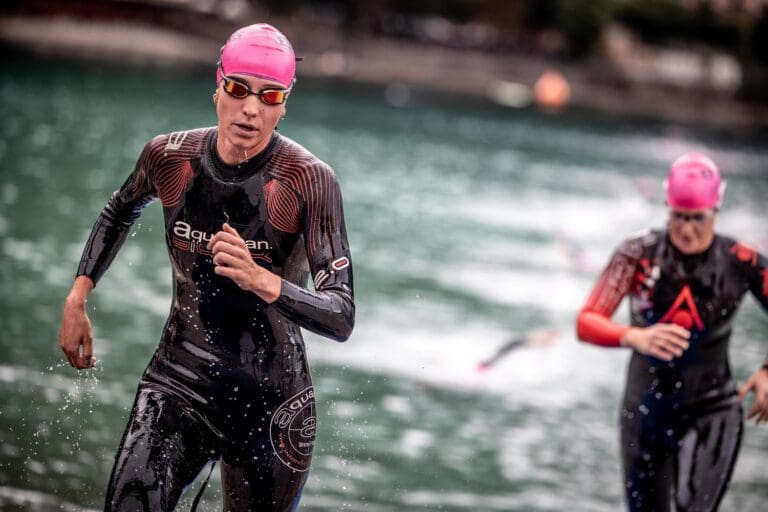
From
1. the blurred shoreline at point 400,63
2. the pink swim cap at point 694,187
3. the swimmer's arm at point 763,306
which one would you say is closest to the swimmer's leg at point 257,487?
the pink swim cap at point 694,187

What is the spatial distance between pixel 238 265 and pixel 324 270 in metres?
0.53

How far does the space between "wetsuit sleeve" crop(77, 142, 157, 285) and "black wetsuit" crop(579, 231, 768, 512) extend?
2826mm

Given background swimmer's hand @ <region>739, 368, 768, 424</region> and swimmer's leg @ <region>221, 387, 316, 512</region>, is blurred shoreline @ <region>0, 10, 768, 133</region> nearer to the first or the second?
background swimmer's hand @ <region>739, 368, 768, 424</region>

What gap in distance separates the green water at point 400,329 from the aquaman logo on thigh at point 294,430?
4.25 metres

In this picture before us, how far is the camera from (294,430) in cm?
523

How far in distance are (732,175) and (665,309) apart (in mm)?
64812

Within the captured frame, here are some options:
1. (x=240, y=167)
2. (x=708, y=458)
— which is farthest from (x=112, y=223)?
(x=708, y=458)

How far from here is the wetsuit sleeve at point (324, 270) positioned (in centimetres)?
475

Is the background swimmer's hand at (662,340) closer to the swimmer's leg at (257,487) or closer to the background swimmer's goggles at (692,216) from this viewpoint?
the background swimmer's goggles at (692,216)

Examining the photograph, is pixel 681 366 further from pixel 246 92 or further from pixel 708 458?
pixel 246 92

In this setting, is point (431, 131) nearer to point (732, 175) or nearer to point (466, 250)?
point (732, 175)

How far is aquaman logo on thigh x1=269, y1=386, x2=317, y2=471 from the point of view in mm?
5191

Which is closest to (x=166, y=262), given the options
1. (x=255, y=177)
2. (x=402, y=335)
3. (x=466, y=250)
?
(x=402, y=335)

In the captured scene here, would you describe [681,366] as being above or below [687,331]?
below
